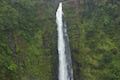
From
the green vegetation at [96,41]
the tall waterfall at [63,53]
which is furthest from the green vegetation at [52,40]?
the tall waterfall at [63,53]

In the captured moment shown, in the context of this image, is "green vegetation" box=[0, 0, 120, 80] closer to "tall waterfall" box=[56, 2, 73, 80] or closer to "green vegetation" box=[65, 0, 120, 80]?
"green vegetation" box=[65, 0, 120, 80]

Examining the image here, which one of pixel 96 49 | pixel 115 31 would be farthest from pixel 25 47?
pixel 115 31

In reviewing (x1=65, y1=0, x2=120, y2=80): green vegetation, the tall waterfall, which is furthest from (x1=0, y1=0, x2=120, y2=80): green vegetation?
the tall waterfall

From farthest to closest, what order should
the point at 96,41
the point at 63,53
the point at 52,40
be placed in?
1. the point at 52,40
2. the point at 96,41
3. the point at 63,53

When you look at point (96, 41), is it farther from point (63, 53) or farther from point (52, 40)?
point (52, 40)

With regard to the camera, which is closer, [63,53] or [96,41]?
[63,53]

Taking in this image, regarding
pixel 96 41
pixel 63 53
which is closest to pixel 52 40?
pixel 63 53
